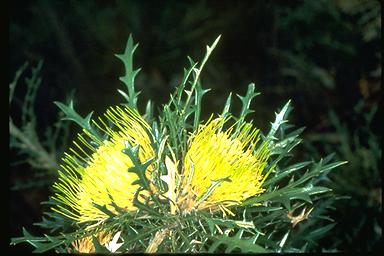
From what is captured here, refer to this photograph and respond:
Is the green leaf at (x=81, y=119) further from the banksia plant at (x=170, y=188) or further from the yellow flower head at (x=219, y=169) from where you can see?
the yellow flower head at (x=219, y=169)

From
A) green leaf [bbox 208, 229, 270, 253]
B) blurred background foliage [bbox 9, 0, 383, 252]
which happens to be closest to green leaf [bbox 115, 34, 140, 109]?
green leaf [bbox 208, 229, 270, 253]

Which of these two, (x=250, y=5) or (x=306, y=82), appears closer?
(x=306, y=82)

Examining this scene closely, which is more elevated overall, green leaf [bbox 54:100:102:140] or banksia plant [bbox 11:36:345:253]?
green leaf [bbox 54:100:102:140]

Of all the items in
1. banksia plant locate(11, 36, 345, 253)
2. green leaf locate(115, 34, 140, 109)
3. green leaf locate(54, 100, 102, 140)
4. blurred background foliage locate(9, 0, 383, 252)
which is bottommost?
blurred background foliage locate(9, 0, 383, 252)

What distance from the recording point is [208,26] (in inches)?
124

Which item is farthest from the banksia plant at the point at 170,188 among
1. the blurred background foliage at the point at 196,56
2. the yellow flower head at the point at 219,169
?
the blurred background foliage at the point at 196,56

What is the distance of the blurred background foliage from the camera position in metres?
2.72

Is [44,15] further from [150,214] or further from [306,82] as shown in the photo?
[150,214]

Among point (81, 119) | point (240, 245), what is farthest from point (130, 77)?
point (240, 245)

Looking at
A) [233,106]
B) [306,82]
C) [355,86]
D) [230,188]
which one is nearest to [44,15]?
[233,106]

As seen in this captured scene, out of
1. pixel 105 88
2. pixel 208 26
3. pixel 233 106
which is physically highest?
pixel 208 26

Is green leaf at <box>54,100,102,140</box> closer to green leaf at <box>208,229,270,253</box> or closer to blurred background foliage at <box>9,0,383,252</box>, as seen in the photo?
green leaf at <box>208,229,270,253</box>

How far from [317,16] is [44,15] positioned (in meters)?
1.57

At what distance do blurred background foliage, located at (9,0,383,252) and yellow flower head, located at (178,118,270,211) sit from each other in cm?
178
